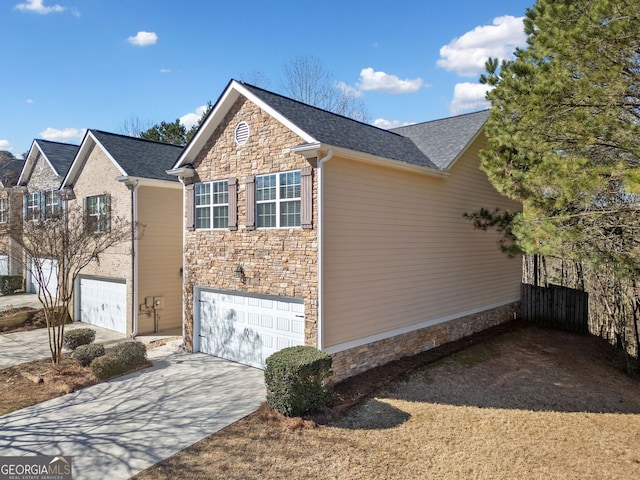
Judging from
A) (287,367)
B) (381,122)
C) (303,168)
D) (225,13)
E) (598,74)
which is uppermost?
(381,122)

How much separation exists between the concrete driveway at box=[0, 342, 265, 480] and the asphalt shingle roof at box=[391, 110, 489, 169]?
8.73 m

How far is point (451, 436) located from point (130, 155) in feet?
48.3

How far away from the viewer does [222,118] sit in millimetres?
11266

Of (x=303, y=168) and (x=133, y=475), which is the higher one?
(x=303, y=168)

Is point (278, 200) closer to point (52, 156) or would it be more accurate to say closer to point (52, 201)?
point (52, 201)

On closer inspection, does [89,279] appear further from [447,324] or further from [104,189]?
[447,324]

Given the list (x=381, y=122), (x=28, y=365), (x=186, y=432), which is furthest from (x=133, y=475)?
(x=381, y=122)

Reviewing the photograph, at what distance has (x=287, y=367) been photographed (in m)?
7.40

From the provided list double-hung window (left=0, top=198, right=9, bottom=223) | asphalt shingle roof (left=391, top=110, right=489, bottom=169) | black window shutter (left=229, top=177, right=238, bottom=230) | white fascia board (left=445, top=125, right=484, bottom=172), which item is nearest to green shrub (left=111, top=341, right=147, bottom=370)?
black window shutter (left=229, top=177, right=238, bottom=230)

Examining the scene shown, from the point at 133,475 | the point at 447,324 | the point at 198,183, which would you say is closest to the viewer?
the point at 133,475

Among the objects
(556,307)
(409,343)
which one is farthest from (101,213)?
(556,307)

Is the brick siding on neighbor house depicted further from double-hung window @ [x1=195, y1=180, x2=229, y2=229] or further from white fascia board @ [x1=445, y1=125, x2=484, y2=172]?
white fascia board @ [x1=445, y1=125, x2=484, y2=172]

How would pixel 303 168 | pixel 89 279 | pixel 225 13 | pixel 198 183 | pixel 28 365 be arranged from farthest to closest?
pixel 89 279 < pixel 225 13 < pixel 198 183 < pixel 28 365 < pixel 303 168

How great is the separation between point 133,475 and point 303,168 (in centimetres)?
665
